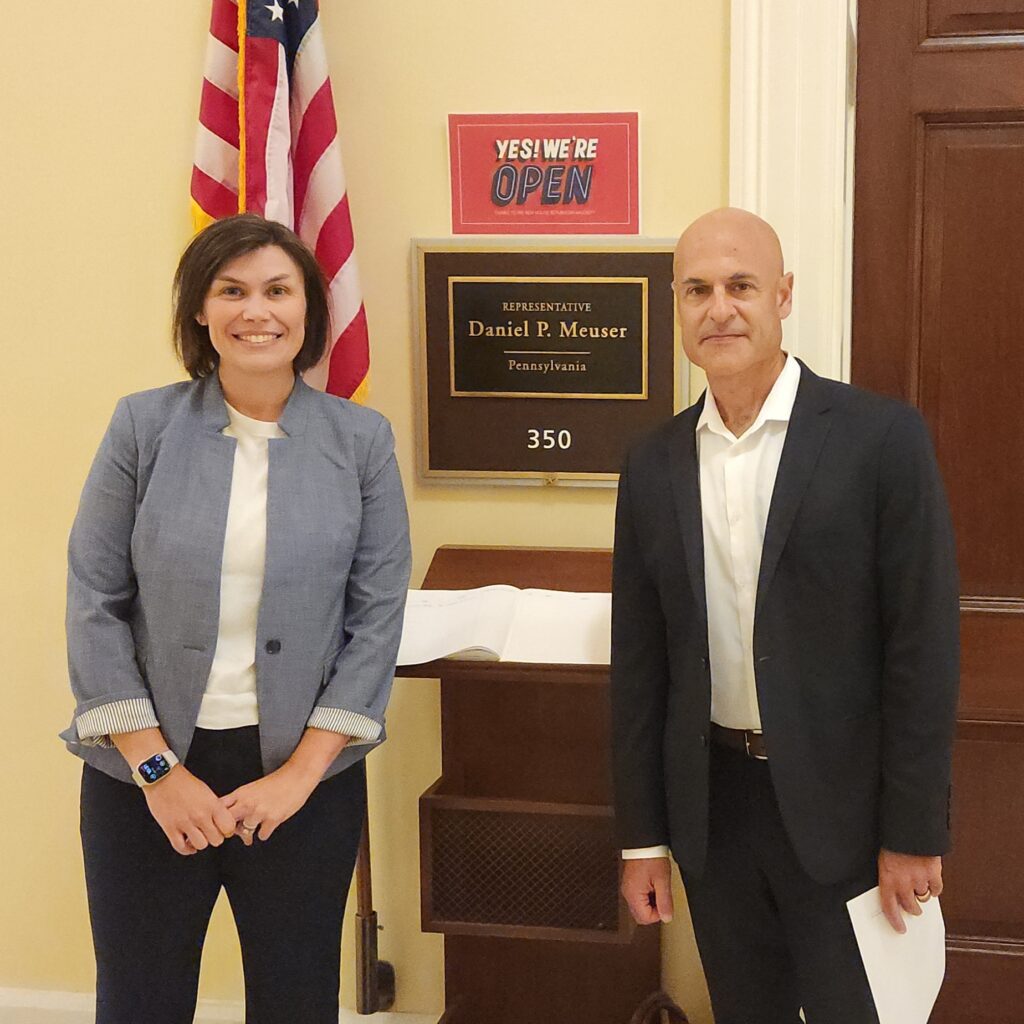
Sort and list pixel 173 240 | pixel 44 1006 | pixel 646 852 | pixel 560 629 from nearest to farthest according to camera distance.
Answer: pixel 646 852 < pixel 560 629 < pixel 173 240 < pixel 44 1006

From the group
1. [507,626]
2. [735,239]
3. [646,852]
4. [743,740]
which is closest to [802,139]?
[735,239]

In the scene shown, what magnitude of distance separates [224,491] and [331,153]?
0.77 metres

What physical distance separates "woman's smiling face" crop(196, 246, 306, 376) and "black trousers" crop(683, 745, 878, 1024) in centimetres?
75

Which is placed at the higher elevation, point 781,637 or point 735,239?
point 735,239

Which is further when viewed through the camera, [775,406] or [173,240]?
[173,240]

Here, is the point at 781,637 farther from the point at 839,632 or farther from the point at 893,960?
the point at 893,960

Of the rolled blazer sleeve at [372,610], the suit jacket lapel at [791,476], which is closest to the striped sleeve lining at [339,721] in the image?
the rolled blazer sleeve at [372,610]

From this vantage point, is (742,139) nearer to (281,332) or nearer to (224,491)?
(281,332)

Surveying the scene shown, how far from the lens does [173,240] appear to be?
2.17m

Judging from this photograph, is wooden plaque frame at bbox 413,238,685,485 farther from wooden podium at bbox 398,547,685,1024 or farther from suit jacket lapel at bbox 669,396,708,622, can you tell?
suit jacket lapel at bbox 669,396,708,622

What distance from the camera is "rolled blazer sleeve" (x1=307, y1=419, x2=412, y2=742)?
1521 mm

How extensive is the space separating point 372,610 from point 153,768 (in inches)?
13.1

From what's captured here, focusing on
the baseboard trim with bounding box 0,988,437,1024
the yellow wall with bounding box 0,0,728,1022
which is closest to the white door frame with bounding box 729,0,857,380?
the yellow wall with bounding box 0,0,728,1022

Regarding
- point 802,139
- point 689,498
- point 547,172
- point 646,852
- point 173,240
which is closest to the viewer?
point 689,498
